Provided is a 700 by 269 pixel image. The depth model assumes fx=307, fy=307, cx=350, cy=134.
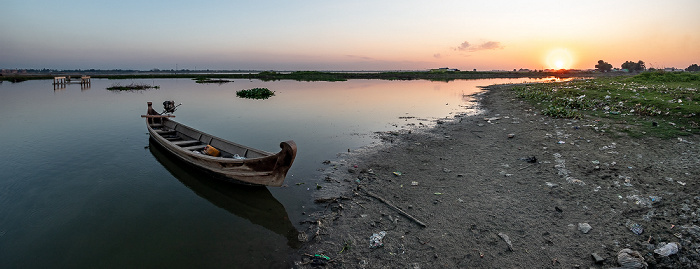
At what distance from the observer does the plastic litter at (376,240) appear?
539cm

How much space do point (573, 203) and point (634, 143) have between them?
535cm

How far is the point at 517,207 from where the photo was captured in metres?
6.35

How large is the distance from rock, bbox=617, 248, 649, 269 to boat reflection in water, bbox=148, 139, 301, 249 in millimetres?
5007

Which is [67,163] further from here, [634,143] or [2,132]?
Result: [634,143]

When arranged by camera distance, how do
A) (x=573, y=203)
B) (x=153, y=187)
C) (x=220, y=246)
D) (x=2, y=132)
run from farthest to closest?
(x=2, y=132) < (x=153, y=187) < (x=573, y=203) < (x=220, y=246)

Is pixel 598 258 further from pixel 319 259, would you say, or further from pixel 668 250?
pixel 319 259

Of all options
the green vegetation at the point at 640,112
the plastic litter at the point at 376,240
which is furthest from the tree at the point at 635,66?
the plastic litter at the point at 376,240

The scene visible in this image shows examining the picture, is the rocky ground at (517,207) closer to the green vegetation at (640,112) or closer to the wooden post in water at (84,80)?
the green vegetation at (640,112)

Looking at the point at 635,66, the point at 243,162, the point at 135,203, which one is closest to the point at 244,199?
the point at 243,162

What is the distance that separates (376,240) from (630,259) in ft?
12.0

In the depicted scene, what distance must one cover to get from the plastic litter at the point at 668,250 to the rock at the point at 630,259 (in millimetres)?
297

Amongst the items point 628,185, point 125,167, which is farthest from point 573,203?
point 125,167

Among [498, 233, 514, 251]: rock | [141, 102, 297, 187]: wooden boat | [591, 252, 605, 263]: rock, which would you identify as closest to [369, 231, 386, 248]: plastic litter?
[498, 233, 514, 251]: rock

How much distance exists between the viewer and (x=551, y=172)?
794 cm
